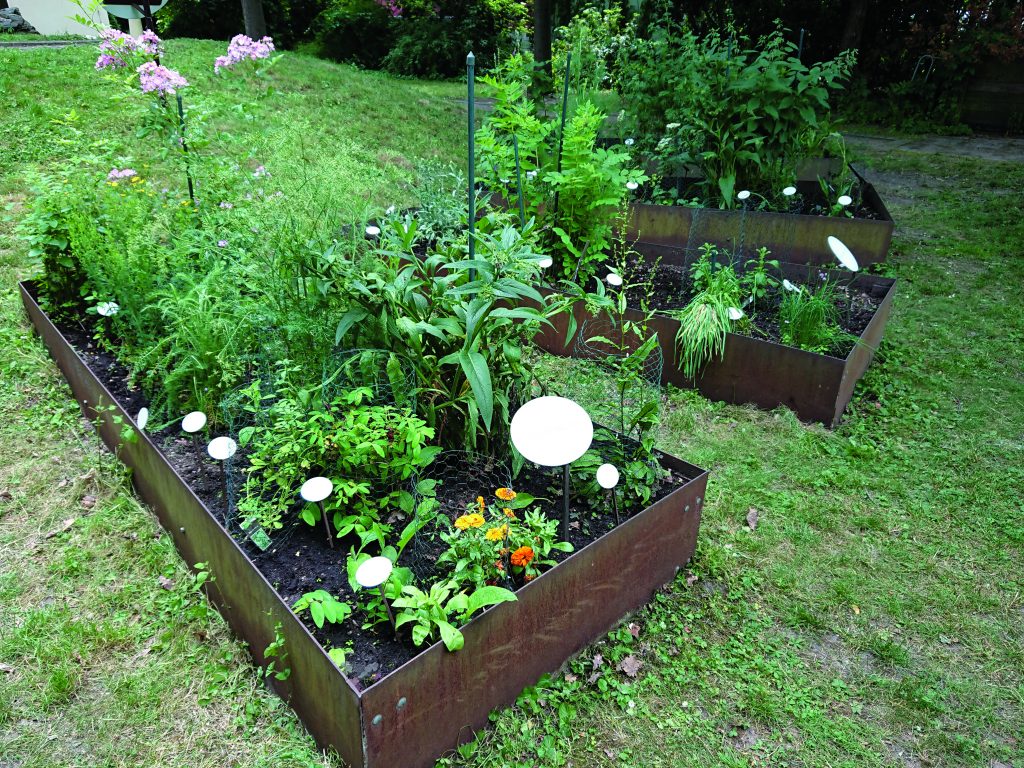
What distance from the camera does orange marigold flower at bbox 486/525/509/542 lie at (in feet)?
6.13

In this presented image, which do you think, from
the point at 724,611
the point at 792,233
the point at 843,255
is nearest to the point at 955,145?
the point at 792,233

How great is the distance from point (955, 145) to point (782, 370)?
699cm

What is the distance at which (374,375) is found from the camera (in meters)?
2.27

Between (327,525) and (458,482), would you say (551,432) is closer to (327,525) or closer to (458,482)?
(458,482)

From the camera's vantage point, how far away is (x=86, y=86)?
21.7 ft

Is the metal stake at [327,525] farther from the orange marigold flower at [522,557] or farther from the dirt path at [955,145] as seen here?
Answer: the dirt path at [955,145]

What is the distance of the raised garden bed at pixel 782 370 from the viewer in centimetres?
324

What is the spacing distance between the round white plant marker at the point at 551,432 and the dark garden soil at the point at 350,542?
0.94ft

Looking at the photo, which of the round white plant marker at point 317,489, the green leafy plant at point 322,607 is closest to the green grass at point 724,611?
the green leafy plant at point 322,607

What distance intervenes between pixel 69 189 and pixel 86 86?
399 centimetres

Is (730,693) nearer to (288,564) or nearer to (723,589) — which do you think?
(723,589)

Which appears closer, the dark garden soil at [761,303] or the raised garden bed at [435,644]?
the raised garden bed at [435,644]

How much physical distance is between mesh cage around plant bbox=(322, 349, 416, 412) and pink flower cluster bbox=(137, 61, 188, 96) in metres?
1.68

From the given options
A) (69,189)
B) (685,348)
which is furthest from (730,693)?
(69,189)
